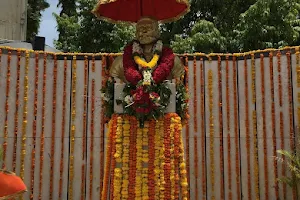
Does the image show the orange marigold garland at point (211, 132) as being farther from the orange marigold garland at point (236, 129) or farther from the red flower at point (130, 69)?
the red flower at point (130, 69)

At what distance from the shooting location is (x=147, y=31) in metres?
5.75

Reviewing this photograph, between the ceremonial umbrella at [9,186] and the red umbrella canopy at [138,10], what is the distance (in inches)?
113

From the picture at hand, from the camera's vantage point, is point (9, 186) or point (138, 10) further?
point (138, 10)

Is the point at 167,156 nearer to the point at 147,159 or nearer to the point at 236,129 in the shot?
the point at 147,159

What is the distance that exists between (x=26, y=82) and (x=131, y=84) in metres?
3.02

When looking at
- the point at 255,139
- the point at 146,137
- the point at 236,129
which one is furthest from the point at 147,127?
the point at 255,139

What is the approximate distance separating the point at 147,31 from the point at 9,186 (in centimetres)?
280

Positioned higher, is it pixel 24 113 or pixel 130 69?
pixel 130 69

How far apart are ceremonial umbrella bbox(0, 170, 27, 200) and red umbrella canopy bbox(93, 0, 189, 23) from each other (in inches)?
113

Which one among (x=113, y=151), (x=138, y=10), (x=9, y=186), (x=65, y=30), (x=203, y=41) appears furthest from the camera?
(x=65, y=30)

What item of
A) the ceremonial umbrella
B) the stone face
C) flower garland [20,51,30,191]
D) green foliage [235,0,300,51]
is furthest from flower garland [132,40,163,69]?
green foliage [235,0,300,51]

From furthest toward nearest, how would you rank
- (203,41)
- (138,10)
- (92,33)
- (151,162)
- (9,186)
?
(92,33)
(203,41)
(138,10)
(151,162)
(9,186)

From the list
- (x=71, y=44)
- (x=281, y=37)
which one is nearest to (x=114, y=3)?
(x=281, y=37)

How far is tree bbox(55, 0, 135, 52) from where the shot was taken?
13727 mm
